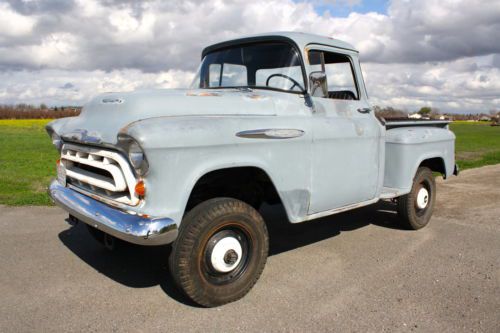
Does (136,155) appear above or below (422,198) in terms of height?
above

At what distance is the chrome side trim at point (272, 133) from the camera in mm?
3275

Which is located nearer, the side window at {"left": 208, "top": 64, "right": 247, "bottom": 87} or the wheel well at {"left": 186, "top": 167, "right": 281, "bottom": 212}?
the wheel well at {"left": 186, "top": 167, "right": 281, "bottom": 212}

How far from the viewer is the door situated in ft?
12.7

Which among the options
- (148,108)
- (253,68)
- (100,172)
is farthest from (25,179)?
(148,108)

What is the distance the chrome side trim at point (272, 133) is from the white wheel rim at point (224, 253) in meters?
0.80

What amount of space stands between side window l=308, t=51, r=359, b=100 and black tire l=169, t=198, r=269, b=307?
175cm

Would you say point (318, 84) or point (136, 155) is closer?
point (136, 155)

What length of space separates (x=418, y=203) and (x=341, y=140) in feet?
6.48

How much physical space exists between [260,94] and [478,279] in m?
2.51

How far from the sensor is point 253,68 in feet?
14.1

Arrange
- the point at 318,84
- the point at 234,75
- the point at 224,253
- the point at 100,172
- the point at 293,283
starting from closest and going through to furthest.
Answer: the point at 224,253 < the point at 100,172 < the point at 293,283 < the point at 318,84 < the point at 234,75

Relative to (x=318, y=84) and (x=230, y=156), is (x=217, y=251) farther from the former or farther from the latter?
(x=318, y=84)

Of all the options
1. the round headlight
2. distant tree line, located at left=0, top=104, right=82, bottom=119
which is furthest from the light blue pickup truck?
distant tree line, located at left=0, top=104, right=82, bottom=119

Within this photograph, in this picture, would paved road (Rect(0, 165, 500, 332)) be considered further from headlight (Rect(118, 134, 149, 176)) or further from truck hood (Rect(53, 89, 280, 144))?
truck hood (Rect(53, 89, 280, 144))
